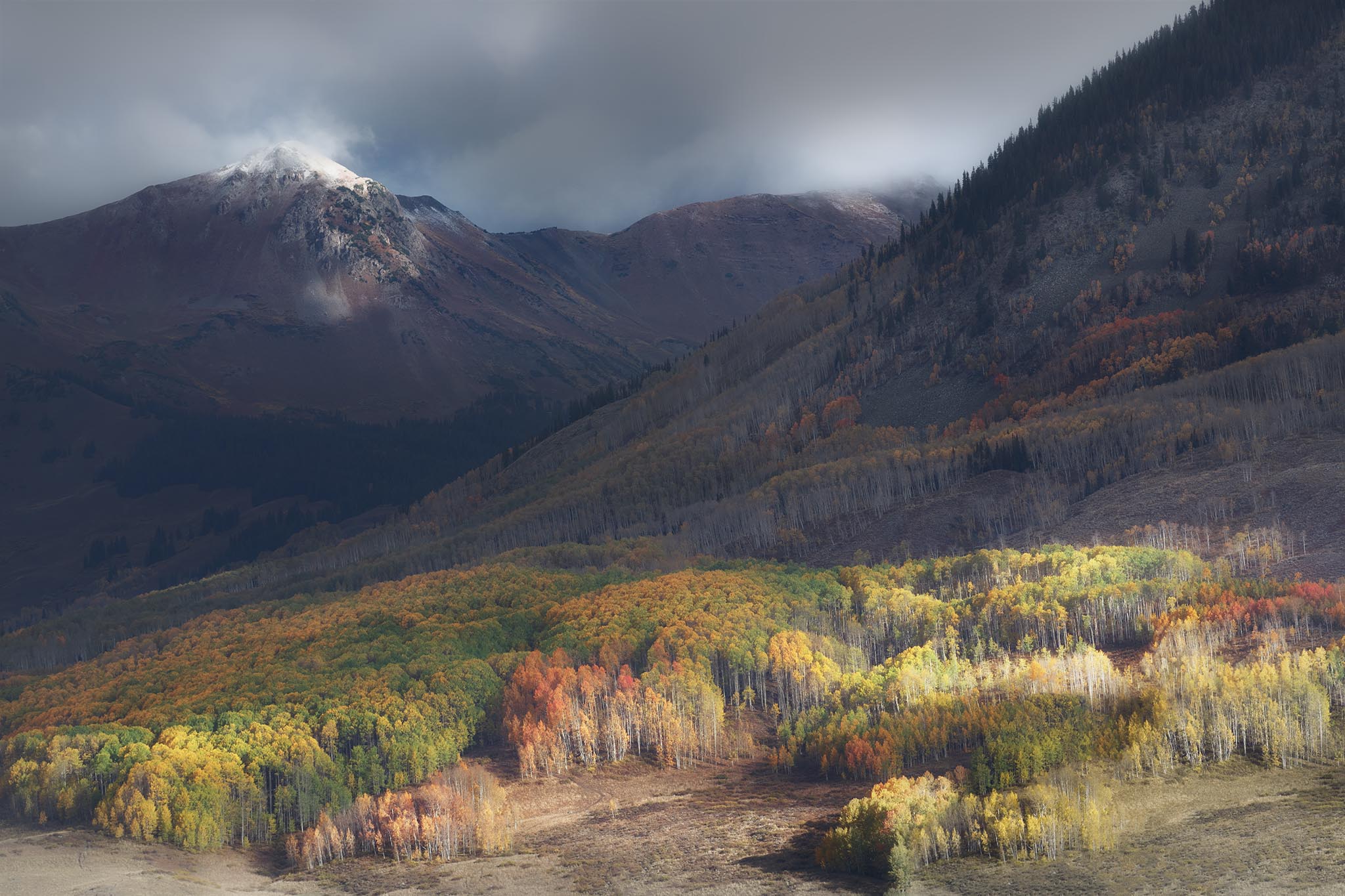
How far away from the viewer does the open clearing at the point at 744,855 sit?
220ft

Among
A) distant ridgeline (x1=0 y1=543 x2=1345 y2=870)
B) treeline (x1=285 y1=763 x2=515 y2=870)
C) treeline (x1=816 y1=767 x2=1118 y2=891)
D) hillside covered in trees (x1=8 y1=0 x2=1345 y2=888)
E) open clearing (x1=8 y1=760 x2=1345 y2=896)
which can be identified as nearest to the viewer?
open clearing (x1=8 y1=760 x2=1345 y2=896)

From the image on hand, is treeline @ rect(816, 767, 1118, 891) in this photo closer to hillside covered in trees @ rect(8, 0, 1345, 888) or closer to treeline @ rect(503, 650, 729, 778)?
hillside covered in trees @ rect(8, 0, 1345, 888)

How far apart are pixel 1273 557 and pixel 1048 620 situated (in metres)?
29.5

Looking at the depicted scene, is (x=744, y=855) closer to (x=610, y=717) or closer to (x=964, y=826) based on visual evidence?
(x=964, y=826)

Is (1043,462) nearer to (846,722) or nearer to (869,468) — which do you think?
(869,468)

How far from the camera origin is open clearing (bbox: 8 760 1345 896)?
6719 cm

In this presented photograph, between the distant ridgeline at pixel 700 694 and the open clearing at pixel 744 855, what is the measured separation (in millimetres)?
2632

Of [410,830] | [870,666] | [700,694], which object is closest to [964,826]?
[700,694]

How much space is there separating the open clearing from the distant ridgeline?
2.63 metres

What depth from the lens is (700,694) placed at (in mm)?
109375

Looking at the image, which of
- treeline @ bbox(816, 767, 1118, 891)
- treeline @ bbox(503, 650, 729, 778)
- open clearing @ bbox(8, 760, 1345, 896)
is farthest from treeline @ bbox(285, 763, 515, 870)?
treeline @ bbox(816, 767, 1118, 891)

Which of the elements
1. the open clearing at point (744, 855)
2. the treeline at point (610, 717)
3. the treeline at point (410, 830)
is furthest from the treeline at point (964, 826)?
the treeline at point (610, 717)

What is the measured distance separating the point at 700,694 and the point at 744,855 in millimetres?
30155

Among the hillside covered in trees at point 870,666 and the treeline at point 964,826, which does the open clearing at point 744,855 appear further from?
the hillside covered in trees at point 870,666
